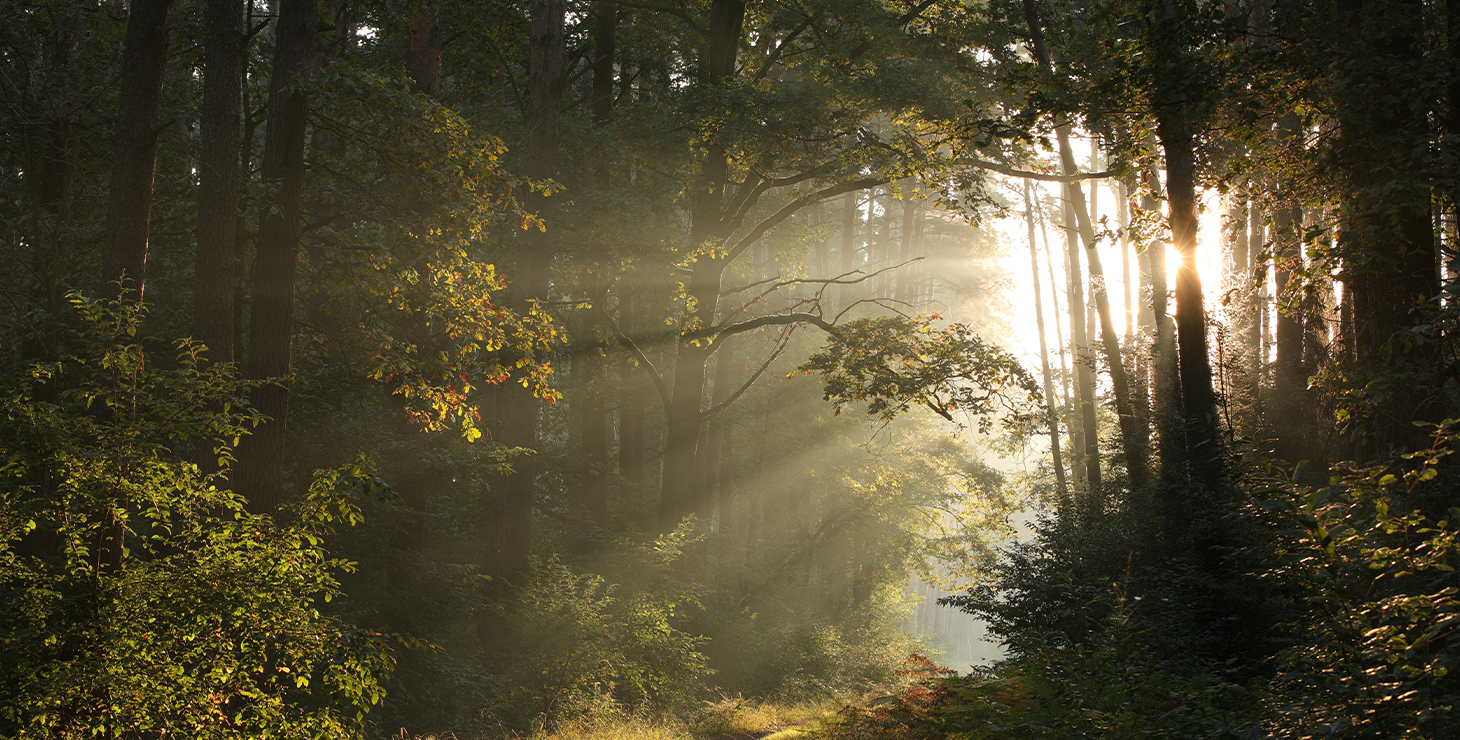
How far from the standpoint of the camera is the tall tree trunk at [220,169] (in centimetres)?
947

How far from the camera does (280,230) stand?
10297 millimetres

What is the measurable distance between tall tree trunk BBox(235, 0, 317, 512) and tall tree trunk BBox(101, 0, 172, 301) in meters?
1.12

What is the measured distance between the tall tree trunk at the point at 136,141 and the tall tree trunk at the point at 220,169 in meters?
0.47

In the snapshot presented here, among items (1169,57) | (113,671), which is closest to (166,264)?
(113,671)

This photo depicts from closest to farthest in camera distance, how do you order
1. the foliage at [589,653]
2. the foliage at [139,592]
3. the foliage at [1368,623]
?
the foliage at [1368,623], the foliage at [139,592], the foliage at [589,653]

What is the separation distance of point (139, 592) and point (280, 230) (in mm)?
5495

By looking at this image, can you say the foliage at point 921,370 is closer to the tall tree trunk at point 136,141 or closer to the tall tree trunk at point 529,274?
the tall tree trunk at point 529,274

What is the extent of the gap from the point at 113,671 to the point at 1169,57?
9.67 m

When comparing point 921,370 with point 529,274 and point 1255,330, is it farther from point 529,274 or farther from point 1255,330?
point 1255,330

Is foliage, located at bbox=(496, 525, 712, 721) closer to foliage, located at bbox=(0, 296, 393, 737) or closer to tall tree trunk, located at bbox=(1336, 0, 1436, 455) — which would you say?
foliage, located at bbox=(0, 296, 393, 737)

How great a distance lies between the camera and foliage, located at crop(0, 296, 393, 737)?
549 centimetres

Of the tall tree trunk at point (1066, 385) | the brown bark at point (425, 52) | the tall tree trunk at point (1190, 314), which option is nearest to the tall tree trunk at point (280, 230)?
the brown bark at point (425, 52)

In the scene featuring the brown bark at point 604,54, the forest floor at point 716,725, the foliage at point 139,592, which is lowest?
the forest floor at point 716,725

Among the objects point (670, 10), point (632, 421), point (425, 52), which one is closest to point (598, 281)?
point (425, 52)
